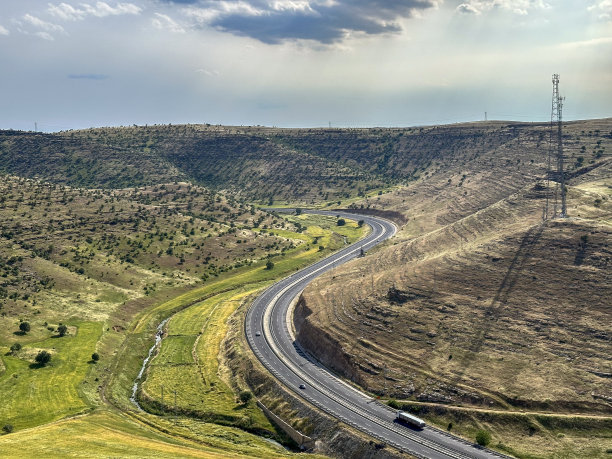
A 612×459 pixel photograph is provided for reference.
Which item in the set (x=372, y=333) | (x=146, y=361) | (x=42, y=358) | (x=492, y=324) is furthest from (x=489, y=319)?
(x=42, y=358)

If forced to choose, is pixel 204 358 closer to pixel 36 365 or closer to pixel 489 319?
pixel 36 365

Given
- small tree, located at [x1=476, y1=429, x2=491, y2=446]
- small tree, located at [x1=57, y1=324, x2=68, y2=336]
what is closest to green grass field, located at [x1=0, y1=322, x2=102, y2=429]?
small tree, located at [x1=57, y1=324, x2=68, y2=336]

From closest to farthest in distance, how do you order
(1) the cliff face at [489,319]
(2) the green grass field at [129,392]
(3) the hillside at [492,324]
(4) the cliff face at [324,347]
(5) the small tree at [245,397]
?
(2) the green grass field at [129,392], (3) the hillside at [492,324], (1) the cliff face at [489,319], (5) the small tree at [245,397], (4) the cliff face at [324,347]

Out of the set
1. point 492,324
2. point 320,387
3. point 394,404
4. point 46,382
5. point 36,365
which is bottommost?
point 46,382

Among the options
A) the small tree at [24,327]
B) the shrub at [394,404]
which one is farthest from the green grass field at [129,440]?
the small tree at [24,327]

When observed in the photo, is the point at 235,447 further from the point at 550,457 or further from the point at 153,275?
the point at 153,275

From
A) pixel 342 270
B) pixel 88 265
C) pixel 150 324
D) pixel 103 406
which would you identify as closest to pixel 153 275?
pixel 88 265

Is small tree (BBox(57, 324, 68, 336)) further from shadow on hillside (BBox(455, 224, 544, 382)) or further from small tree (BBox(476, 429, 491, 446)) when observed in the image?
small tree (BBox(476, 429, 491, 446))

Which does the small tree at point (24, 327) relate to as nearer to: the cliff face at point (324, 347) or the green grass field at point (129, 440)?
the green grass field at point (129, 440)
